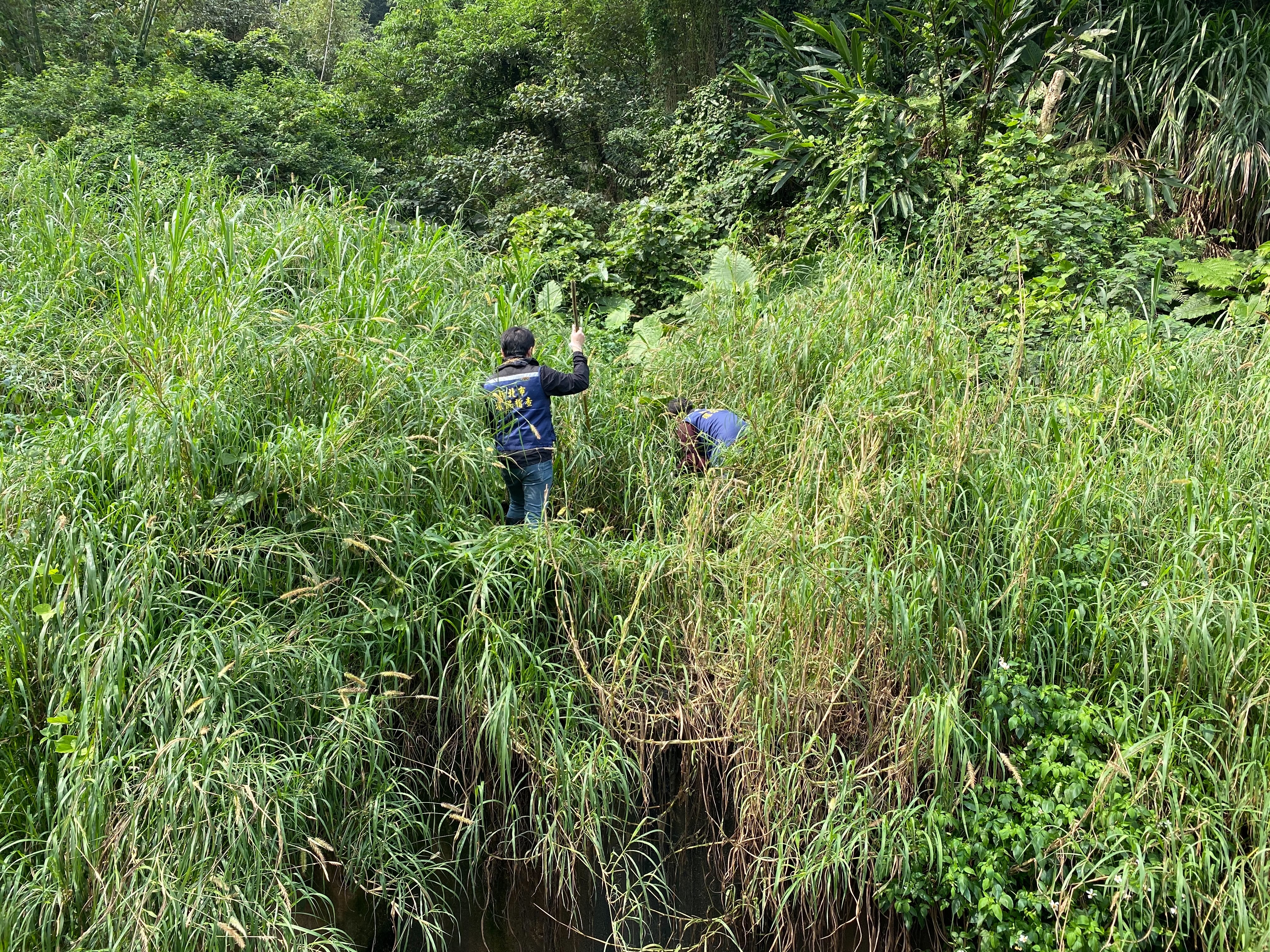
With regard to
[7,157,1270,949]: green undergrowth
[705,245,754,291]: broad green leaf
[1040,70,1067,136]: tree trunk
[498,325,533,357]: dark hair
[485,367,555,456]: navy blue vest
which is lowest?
[7,157,1270,949]: green undergrowth

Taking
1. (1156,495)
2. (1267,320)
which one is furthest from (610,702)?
(1267,320)

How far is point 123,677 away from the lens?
307 cm

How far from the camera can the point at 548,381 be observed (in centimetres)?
434

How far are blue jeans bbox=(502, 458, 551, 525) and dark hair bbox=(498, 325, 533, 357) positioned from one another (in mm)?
505

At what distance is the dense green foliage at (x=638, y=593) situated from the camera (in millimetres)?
2904

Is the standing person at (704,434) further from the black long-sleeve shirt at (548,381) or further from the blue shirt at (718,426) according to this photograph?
the black long-sleeve shirt at (548,381)

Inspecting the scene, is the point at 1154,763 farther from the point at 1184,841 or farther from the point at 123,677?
the point at 123,677

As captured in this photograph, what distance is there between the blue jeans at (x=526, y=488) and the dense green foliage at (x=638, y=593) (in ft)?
0.33

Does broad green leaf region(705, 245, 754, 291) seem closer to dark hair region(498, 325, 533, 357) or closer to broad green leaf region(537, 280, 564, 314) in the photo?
broad green leaf region(537, 280, 564, 314)

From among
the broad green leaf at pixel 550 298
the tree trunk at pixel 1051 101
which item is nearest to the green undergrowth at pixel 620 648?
the broad green leaf at pixel 550 298

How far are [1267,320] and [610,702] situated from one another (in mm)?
4360

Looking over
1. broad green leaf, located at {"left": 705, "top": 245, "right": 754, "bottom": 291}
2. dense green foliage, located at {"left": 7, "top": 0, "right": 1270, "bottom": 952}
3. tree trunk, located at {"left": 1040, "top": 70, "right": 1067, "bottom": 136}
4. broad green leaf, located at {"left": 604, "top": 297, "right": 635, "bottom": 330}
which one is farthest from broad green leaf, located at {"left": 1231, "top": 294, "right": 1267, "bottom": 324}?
broad green leaf, located at {"left": 604, "top": 297, "right": 635, "bottom": 330}

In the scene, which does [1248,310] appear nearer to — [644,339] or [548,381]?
[644,339]

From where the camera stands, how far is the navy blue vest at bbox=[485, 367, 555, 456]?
430 centimetres
